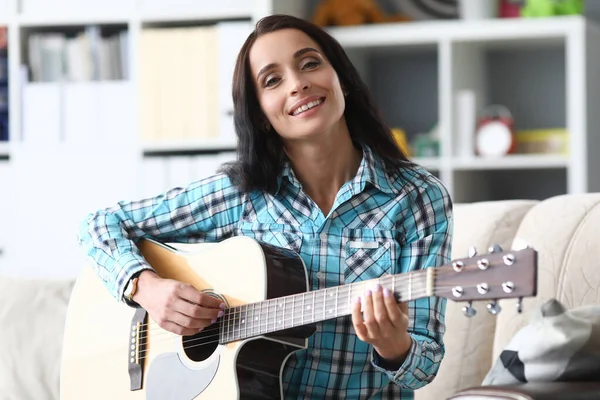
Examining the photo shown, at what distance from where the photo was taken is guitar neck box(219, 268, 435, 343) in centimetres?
134

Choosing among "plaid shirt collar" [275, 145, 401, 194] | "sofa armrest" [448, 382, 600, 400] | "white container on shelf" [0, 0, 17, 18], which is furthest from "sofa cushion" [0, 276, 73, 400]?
"white container on shelf" [0, 0, 17, 18]

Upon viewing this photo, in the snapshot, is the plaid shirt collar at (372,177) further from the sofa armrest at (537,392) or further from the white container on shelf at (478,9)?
the white container on shelf at (478,9)

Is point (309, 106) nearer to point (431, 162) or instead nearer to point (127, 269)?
point (127, 269)

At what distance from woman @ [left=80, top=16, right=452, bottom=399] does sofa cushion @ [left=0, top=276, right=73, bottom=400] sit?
39cm

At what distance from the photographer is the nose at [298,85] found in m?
1.70

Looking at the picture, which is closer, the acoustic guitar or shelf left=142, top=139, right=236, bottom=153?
the acoustic guitar

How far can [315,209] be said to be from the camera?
174cm

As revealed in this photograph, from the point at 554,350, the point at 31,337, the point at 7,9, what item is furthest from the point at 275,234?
the point at 7,9

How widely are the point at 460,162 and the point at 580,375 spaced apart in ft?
6.76

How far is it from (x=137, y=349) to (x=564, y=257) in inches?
31.1

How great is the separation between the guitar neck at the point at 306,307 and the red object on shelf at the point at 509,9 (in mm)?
2181

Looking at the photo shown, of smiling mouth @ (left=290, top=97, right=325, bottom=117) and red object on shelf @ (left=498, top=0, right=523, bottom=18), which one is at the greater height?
red object on shelf @ (left=498, top=0, right=523, bottom=18)

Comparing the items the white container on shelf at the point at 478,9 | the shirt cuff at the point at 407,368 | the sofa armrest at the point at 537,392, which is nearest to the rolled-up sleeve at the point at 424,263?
the shirt cuff at the point at 407,368

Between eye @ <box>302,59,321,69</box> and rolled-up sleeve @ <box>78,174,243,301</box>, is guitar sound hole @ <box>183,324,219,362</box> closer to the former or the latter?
rolled-up sleeve @ <box>78,174,243,301</box>
